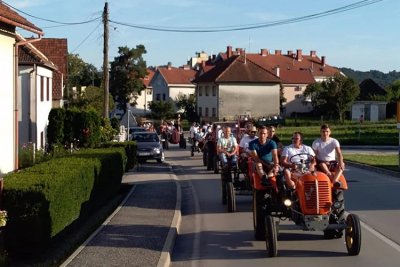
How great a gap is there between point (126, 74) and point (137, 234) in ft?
306

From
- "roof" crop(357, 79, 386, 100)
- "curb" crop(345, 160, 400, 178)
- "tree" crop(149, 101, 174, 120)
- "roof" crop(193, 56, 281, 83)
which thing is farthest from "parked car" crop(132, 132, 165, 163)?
"roof" crop(357, 79, 386, 100)

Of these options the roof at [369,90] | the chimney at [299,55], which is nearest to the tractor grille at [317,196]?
the roof at [369,90]

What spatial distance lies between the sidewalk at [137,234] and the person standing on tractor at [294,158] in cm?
220

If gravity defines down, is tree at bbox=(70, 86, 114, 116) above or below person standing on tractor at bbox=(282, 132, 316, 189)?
above

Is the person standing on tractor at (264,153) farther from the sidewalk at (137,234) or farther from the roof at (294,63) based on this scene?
the roof at (294,63)

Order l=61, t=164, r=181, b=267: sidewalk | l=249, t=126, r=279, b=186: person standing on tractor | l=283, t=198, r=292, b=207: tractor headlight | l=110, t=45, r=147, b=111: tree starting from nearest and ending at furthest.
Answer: l=61, t=164, r=181, b=267: sidewalk < l=283, t=198, r=292, b=207: tractor headlight < l=249, t=126, r=279, b=186: person standing on tractor < l=110, t=45, r=147, b=111: tree

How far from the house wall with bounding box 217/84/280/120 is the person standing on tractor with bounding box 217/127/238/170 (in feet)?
205

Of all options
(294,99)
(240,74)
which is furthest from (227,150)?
(294,99)

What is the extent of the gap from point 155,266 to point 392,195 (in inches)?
442

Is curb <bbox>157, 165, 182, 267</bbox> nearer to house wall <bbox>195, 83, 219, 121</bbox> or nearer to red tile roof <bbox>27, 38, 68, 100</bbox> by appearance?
red tile roof <bbox>27, 38, 68, 100</bbox>

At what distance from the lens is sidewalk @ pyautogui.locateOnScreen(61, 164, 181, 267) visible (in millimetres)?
10000

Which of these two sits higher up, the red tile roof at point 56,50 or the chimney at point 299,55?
the chimney at point 299,55

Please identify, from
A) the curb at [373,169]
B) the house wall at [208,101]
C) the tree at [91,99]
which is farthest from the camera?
the house wall at [208,101]

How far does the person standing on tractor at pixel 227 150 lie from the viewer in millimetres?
17859
